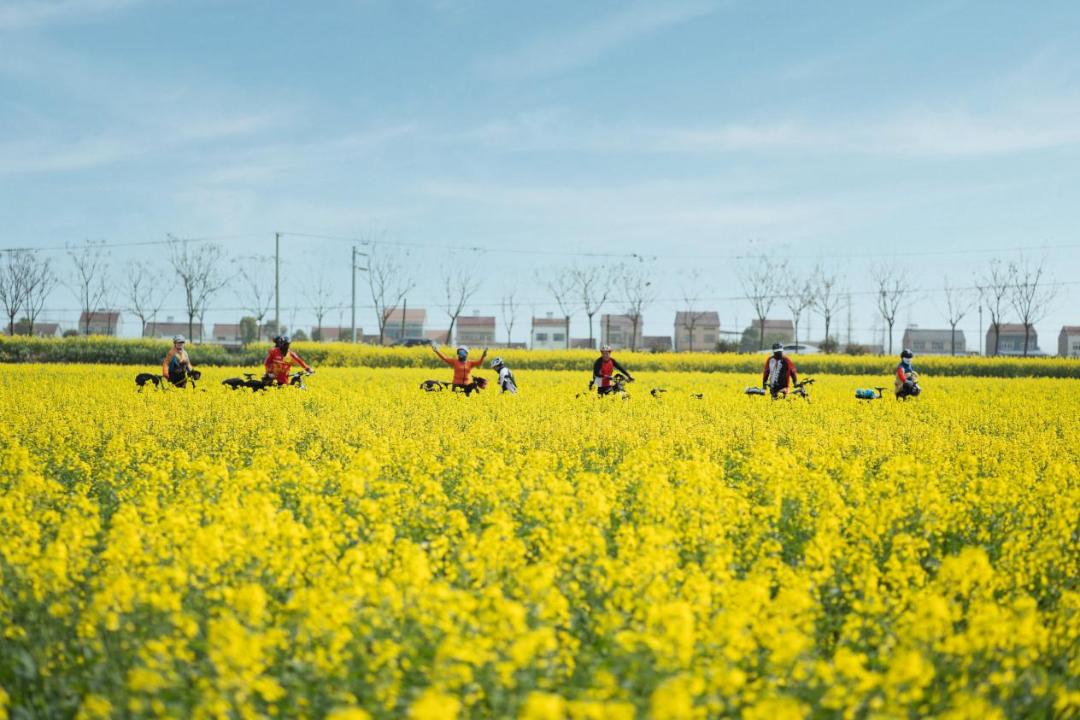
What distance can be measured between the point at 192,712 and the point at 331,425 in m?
8.98

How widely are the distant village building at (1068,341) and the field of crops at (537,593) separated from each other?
10734 centimetres

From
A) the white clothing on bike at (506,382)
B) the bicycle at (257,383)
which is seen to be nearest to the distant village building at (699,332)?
the white clothing on bike at (506,382)

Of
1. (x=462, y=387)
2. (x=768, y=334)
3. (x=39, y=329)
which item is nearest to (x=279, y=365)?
(x=462, y=387)

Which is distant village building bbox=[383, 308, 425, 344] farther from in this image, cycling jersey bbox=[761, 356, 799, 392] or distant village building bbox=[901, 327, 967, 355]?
cycling jersey bbox=[761, 356, 799, 392]

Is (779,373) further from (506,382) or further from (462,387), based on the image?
(462,387)

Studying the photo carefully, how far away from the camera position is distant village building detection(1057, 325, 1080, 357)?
332 feet

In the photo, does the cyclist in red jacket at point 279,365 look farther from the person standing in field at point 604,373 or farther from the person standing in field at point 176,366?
the person standing in field at point 604,373

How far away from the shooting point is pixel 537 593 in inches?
181

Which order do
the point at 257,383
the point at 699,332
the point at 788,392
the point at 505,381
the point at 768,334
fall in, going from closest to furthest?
the point at 257,383
the point at 788,392
the point at 505,381
the point at 768,334
the point at 699,332

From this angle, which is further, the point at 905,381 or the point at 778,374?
the point at 905,381

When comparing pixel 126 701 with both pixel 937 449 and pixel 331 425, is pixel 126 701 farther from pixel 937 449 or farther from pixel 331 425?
pixel 937 449

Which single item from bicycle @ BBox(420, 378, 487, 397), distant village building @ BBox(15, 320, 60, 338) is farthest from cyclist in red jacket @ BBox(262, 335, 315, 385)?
distant village building @ BBox(15, 320, 60, 338)

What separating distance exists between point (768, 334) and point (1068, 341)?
3780 centimetres

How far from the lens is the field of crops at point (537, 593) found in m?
3.76
